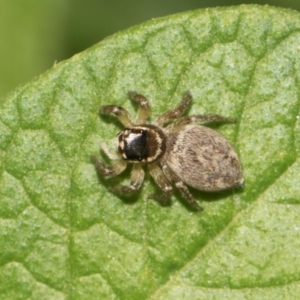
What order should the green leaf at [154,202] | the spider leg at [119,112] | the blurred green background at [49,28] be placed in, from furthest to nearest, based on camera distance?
the blurred green background at [49,28], the spider leg at [119,112], the green leaf at [154,202]

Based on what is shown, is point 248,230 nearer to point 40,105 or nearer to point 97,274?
point 97,274

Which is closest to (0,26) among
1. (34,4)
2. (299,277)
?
(34,4)

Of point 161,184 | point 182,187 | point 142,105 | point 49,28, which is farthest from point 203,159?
point 49,28

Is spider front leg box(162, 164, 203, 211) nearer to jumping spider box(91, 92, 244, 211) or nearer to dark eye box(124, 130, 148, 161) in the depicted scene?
jumping spider box(91, 92, 244, 211)

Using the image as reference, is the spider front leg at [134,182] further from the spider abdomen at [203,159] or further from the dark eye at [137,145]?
the spider abdomen at [203,159]

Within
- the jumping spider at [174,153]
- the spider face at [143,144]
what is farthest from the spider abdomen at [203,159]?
the spider face at [143,144]

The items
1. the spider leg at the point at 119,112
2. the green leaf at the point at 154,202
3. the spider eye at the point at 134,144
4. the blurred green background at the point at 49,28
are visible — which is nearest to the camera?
the green leaf at the point at 154,202

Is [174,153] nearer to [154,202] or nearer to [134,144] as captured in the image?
[134,144]
